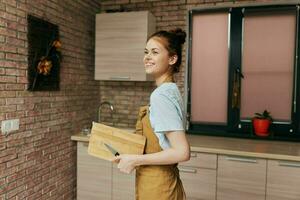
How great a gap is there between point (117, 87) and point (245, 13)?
182 centimetres

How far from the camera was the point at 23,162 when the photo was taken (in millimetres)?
2320

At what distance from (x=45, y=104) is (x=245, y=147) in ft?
6.47

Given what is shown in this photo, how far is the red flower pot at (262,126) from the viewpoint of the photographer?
9.86ft

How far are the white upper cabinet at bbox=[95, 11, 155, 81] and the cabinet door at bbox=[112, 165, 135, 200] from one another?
3.55ft

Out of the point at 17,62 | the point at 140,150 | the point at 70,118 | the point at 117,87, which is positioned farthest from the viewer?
the point at 117,87

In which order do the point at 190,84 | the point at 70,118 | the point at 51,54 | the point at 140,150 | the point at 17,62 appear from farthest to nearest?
the point at 190,84
the point at 70,118
the point at 51,54
the point at 17,62
the point at 140,150

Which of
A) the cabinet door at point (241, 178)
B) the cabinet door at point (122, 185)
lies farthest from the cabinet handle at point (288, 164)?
the cabinet door at point (122, 185)

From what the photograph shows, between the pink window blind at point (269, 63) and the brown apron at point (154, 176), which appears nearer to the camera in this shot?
the brown apron at point (154, 176)

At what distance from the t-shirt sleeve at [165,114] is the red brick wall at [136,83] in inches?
84.4

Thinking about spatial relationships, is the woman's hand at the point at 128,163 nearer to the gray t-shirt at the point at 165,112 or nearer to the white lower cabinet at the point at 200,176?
the gray t-shirt at the point at 165,112

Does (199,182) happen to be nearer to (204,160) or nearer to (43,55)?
(204,160)

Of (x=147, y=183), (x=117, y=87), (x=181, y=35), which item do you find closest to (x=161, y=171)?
(x=147, y=183)

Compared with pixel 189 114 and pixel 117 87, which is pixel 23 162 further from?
pixel 189 114

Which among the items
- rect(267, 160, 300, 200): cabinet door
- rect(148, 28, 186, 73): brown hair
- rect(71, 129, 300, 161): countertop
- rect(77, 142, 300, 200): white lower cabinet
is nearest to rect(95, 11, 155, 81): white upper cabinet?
rect(71, 129, 300, 161): countertop
